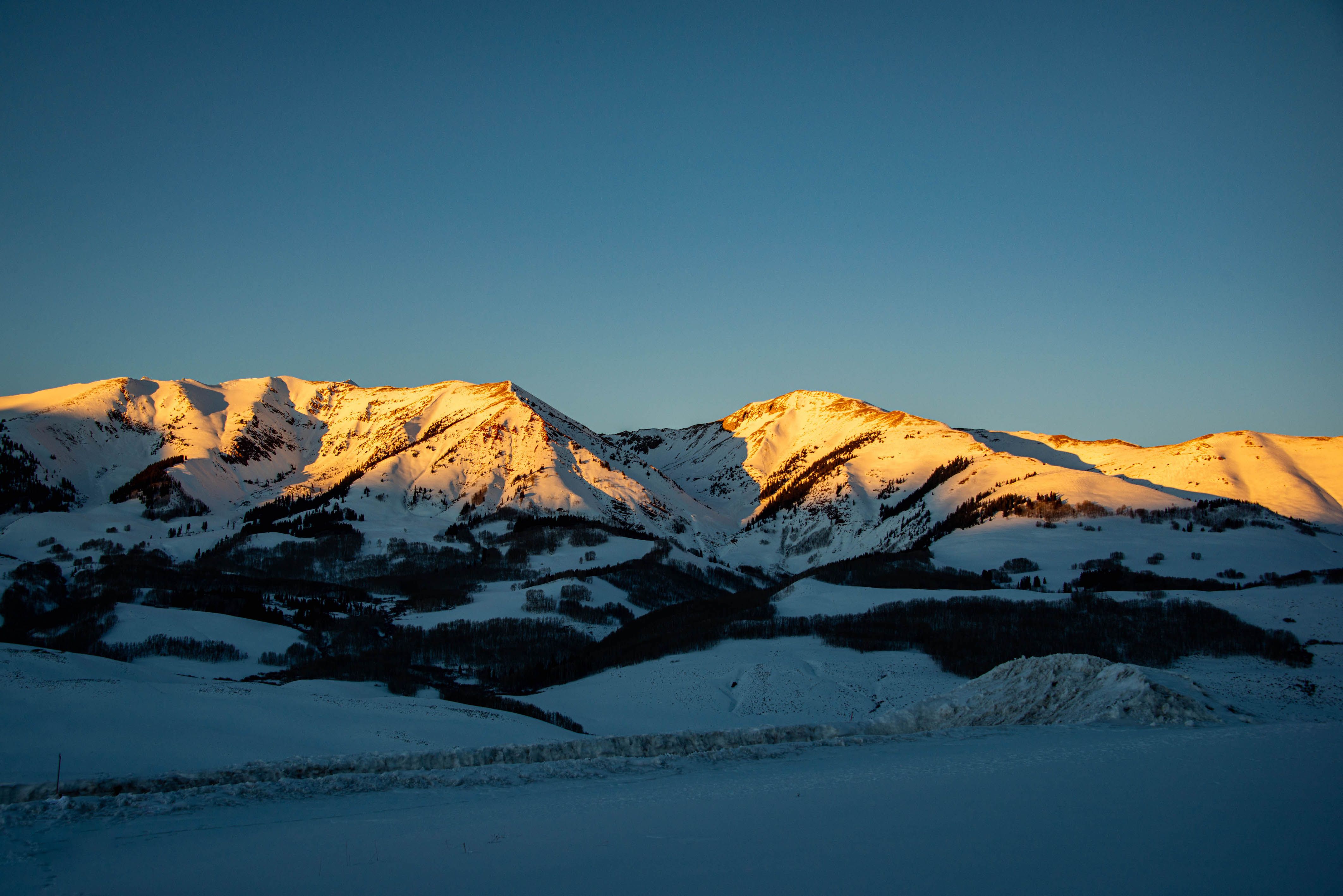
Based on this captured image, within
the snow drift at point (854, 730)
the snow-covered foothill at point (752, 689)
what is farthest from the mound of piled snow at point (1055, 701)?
the snow-covered foothill at point (752, 689)

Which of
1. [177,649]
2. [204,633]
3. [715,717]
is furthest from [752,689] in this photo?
[204,633]

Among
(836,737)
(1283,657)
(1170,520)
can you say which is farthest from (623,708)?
(1170,520)

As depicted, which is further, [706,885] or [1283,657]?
[1283,657]

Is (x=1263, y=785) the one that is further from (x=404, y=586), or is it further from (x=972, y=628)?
(x=404, y=586)

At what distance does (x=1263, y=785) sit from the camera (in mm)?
13484

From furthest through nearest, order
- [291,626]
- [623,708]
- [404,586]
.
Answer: [404,586] → [291,626] → [623,708]

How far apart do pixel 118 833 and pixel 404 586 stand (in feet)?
432

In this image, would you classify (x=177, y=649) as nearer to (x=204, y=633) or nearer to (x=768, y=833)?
(x=204, y=633)

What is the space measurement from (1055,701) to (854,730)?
672 centimetres

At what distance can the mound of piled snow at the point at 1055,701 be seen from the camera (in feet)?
70.6

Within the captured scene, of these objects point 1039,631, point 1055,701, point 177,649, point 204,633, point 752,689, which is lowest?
point 752,689

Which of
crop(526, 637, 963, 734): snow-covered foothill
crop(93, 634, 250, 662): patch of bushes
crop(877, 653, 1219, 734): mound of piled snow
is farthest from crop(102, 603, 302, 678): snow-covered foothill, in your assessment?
crop(877, 653, 1219, 734): mound of piled snow

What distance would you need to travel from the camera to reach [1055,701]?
24078 mm

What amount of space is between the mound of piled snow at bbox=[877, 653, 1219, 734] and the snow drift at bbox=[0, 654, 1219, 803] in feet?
0.11
